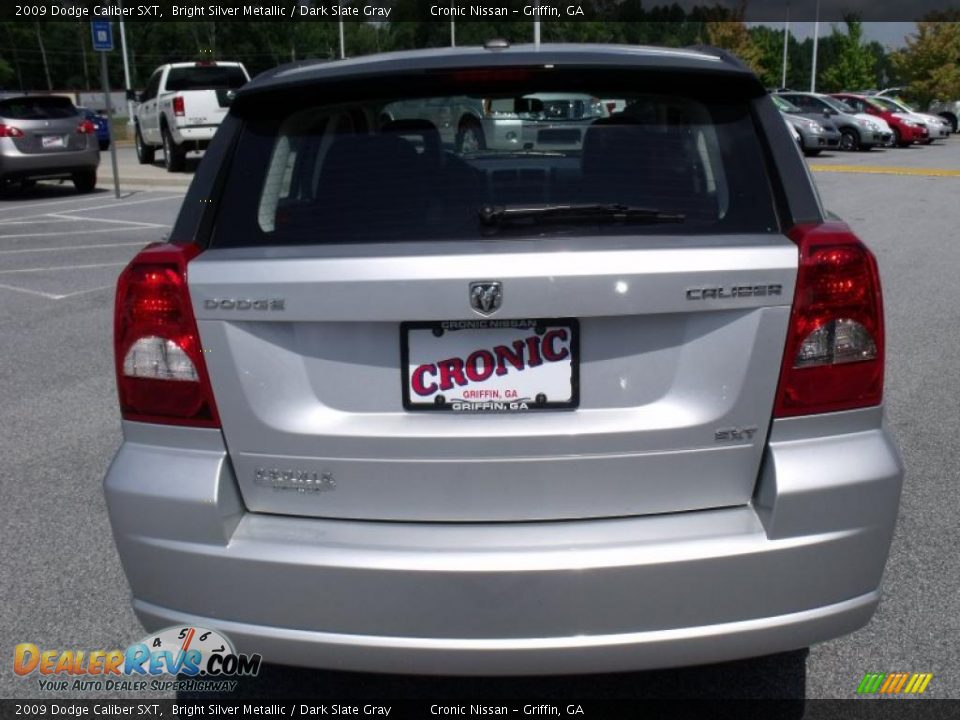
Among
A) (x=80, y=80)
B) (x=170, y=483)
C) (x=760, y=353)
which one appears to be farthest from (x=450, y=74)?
(x=80, y=80)

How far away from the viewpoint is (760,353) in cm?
247

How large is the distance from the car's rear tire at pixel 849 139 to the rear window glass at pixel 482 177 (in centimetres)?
3106

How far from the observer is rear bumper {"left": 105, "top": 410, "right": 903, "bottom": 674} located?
2.41m

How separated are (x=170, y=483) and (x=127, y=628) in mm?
1183

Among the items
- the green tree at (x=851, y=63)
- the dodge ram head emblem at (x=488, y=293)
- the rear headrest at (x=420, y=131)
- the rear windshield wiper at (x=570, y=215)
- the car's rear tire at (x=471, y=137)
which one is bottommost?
the green tree at (x=851, y=63)

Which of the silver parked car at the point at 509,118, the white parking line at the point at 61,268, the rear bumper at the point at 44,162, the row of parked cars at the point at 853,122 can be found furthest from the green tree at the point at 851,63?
the silver parked car at the point at 509,118

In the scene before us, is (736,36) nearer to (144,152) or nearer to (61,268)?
(144,152)

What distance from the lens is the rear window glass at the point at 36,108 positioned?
18.6 meters

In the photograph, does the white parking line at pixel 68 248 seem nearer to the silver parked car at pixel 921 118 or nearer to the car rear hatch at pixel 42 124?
the car rear hatch at pixel 42 124

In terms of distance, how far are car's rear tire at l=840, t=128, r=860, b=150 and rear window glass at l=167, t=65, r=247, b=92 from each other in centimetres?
1817

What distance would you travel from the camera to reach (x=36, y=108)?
19.0m

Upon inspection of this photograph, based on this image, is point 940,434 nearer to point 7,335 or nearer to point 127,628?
point 127,628

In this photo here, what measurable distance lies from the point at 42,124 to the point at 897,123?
26.5 metres

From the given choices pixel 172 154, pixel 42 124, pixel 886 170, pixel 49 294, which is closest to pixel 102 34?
pixel 42 124
